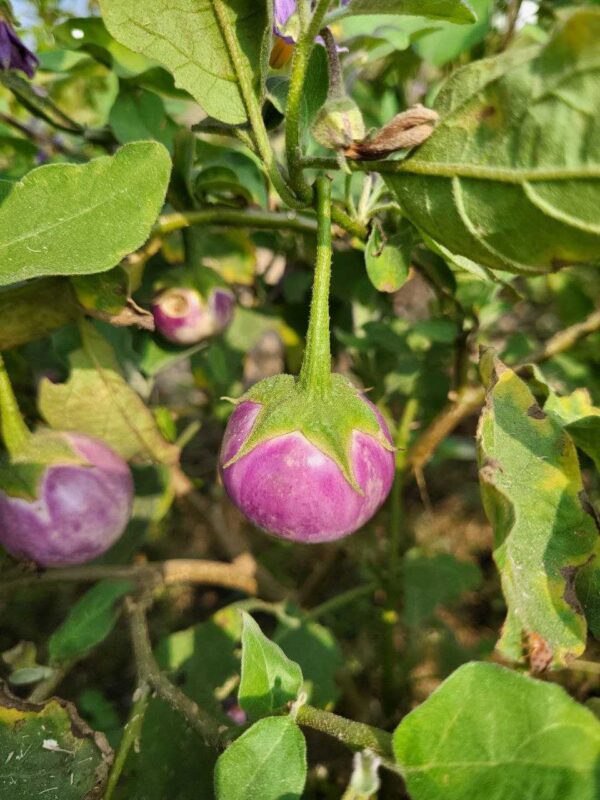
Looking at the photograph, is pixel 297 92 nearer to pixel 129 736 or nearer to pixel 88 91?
pixel 129 736

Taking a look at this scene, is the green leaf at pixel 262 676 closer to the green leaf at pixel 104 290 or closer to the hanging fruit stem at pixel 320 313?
the hanging fruit stem at pixel 320 313

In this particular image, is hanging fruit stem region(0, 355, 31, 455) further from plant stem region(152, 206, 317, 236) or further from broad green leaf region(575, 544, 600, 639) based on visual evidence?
broad green leaf region(575, 544, 600, 639)

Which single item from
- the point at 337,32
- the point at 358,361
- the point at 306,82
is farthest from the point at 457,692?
the point at 337,32

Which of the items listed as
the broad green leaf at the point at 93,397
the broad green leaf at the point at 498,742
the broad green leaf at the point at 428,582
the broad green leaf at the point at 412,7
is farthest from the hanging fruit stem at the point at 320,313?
the broad green leaf at the point at 428,582

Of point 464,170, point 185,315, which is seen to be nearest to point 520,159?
point 464,170

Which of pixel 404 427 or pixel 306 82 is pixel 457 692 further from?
pixel 404 427

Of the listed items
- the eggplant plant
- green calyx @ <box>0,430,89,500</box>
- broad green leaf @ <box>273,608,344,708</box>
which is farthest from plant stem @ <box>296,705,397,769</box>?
broad green leaf @ <box>273,608,344,708</box>
